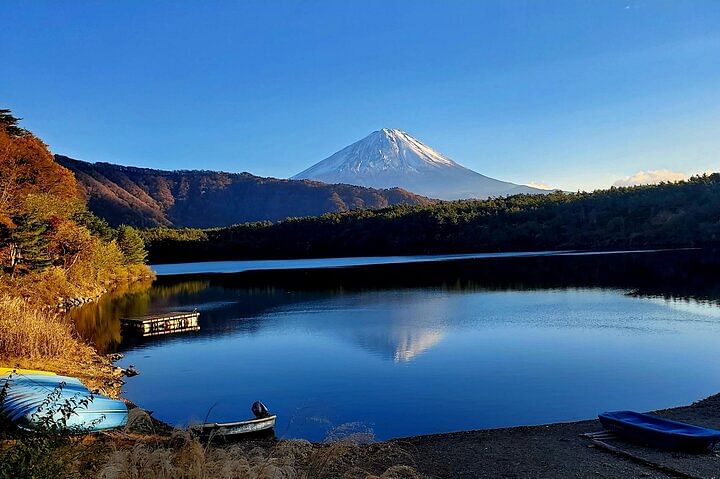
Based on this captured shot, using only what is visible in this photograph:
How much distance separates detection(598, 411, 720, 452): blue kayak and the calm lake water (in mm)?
1825

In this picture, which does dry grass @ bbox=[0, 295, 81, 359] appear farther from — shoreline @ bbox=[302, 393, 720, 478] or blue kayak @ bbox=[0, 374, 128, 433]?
shoreline @ bbox=[302, 393, 720, 478]

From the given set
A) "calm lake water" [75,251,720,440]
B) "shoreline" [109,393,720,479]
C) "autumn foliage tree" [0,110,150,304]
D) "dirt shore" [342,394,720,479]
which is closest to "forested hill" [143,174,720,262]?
"calm lake water" [75,251,720,440]

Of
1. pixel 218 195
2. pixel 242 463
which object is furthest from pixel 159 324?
pixel 218 195

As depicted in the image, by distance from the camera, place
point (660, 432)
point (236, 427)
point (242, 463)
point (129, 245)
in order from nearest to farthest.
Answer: point (242, 463) → point (660, 432) → point (236, 427) → point (129, 245)

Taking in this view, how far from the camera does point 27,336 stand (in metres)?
13.3

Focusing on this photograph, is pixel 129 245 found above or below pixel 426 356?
above

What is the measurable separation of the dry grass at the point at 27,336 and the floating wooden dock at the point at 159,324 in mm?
7104

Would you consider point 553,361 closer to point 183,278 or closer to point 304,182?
point 183,278

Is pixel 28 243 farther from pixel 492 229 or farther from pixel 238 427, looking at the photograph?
pixel 492 229

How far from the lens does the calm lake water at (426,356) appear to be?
11492 millimetres

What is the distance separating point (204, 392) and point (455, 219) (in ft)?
204

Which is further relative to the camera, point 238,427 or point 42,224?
point 42,224

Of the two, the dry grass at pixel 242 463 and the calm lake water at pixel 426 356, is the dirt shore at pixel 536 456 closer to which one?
the dry grass at pixel 242 463

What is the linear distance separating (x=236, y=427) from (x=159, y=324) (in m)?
14.2
